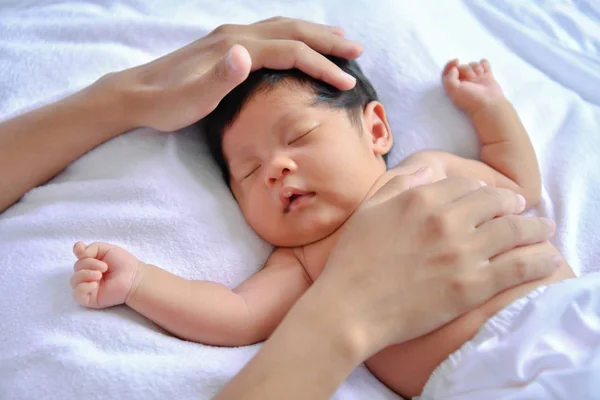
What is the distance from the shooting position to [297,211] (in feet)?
3.52

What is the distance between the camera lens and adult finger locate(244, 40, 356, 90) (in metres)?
1.10

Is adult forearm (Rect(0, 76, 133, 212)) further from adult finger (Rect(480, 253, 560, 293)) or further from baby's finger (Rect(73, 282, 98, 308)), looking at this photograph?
adult finger (Rect(480, 253, 560, 293))

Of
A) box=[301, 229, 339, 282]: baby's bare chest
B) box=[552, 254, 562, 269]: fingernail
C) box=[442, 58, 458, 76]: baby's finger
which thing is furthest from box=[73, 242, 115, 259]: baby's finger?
box=[442, 58, 458, 76]: baby's finger

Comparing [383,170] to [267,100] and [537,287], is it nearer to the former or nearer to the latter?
[267,100]

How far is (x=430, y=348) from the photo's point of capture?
94 centimetres

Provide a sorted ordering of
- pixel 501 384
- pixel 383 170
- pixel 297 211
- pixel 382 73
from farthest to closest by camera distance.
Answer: pixel 382 73, pixel 383 170, pixel 297 211, pixel 501 384

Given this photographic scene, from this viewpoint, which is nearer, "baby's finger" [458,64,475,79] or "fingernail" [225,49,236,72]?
"fingernail" [225,49,236,72]

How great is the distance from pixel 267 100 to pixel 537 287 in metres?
0.60

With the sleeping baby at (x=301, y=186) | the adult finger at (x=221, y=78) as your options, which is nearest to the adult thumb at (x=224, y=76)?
the adult finger at (x=221, y=78)

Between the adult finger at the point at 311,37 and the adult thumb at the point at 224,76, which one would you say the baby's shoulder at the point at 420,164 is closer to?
the adult finger at the point at 311,37

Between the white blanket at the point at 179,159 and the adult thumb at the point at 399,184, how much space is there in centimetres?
23

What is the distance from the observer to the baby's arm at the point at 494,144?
1.22m

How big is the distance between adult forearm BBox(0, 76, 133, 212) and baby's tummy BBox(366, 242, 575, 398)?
0.68 m

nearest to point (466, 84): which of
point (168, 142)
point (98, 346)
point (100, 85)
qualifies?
point (168, 142)
